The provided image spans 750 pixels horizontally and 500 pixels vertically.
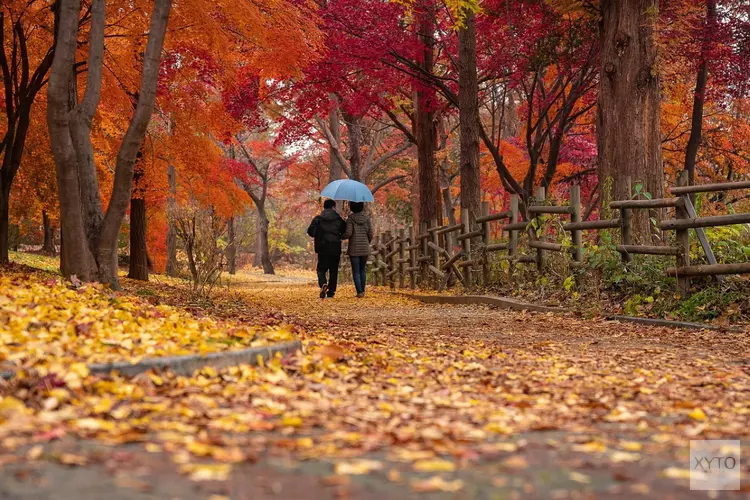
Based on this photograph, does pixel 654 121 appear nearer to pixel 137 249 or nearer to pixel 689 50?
pixel 689 50

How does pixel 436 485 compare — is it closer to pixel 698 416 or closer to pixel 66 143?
pixel 698 416

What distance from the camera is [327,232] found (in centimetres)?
1309

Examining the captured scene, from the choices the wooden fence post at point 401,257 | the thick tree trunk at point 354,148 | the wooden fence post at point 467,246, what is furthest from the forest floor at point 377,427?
the thick tree trunk at point 354,148

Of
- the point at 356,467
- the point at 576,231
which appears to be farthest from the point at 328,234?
the point at 356,467

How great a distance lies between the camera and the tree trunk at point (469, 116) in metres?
13.2

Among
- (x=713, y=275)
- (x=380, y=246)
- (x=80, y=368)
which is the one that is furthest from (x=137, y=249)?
(x=80, y=368)

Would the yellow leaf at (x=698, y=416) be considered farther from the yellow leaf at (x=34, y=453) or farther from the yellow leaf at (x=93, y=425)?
the yellow leaf at (x=34, y=453)

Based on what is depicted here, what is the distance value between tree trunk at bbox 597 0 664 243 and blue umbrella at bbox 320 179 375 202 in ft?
19.4

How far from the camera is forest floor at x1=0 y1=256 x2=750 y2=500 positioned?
7.48ft

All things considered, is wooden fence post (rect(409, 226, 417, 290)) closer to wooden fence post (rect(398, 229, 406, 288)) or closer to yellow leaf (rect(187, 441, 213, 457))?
wooden fence post (rect(398, 229, 406, 288))

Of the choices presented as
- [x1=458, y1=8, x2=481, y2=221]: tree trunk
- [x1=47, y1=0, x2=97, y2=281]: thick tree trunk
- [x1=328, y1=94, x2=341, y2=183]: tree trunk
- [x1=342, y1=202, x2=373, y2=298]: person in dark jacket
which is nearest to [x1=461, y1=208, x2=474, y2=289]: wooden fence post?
[x1=458, y1=8, x2=481, y2=221]: tree trunk

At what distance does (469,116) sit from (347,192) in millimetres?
2819

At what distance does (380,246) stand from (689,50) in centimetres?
912

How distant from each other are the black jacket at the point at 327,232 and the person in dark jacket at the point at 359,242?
0.22m
